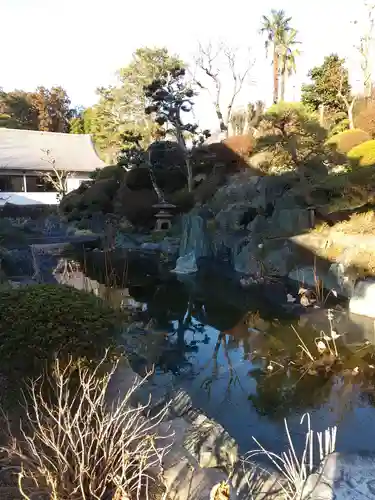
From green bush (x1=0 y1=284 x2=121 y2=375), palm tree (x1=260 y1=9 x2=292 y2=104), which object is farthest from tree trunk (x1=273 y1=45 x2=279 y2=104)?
green bush (x1=0 y1=284 x2=121 y2=375)

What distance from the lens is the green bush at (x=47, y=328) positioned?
2.70 m

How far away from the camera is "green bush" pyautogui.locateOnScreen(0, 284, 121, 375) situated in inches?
106

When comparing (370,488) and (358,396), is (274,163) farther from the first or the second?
(370,488)

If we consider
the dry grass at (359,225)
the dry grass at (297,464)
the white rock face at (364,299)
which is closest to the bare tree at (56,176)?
the dry grass at (359,225)

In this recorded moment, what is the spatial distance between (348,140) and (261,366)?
10734 millimetres

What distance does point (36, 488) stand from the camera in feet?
7.15

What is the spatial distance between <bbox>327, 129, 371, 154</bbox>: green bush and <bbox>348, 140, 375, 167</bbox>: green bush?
2.41m

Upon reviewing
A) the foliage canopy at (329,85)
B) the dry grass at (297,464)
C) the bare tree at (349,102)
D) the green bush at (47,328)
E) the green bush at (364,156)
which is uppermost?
the foliage canopy at (329,85)

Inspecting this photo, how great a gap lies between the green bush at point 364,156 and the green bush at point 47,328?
9.05 metres

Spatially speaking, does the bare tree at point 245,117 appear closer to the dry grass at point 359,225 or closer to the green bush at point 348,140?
the green bush at point 348,140

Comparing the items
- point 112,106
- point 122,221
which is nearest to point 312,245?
point 122,221

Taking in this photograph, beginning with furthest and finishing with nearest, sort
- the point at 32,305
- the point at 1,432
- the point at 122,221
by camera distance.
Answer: the point at 122,221, the point at 32,305, the point at 1,432

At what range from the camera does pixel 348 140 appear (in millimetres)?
13930

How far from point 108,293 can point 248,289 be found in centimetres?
360
